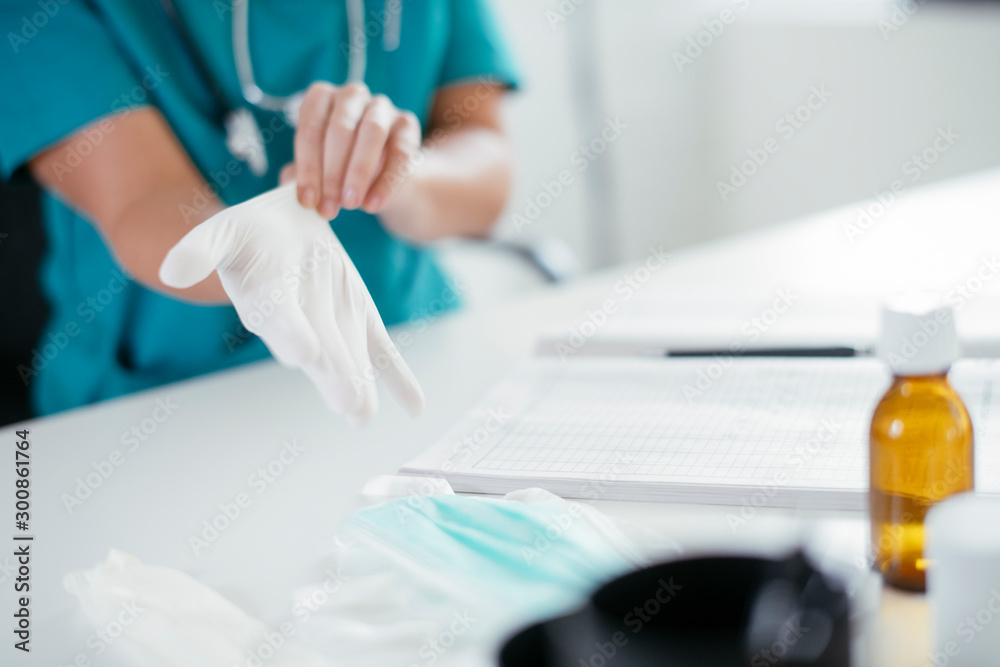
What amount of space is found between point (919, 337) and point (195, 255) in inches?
13.0

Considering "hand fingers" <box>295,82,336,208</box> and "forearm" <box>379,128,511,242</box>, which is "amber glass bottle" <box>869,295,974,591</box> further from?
"forearm" <box>379,128,511,242</box>

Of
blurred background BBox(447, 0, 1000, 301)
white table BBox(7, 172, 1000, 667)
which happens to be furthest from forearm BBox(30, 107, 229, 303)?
blurred background BBox(447, 0, 1000, 301)

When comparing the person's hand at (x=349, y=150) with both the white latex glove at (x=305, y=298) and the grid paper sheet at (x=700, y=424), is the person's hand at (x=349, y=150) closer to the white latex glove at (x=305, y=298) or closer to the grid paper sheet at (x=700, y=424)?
the white latex glove at (x=305, y=298)

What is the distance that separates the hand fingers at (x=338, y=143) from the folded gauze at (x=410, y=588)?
204 mm

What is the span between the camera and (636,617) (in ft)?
0.98

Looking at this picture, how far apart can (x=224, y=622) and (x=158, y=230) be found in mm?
475

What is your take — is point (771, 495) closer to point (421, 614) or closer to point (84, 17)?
point (421, 614)

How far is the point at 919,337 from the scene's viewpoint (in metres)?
0.36

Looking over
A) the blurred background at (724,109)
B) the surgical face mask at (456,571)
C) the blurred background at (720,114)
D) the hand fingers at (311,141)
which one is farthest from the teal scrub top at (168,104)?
the blurred background at (724,109)

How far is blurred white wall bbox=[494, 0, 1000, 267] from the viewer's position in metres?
2.29

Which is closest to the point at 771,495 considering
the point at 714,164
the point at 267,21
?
the point at 267,21

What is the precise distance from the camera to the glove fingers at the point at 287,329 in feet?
1.66

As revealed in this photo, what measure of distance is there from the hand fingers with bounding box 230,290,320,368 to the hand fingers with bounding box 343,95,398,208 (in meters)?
0.11

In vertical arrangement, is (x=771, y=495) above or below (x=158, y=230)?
below
